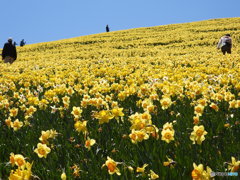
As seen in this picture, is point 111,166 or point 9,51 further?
point 9,51

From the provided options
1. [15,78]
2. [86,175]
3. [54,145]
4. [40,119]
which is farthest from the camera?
[15,78]

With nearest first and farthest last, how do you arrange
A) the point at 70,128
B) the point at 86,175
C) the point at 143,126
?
the point at 86,175 → the point at 143,126 → the point at 70,128

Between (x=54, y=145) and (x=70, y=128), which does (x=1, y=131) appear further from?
(x=54, y=145)

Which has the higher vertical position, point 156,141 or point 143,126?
point 143,126

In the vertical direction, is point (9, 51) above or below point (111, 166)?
above

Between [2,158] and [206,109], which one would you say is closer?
[2,158]

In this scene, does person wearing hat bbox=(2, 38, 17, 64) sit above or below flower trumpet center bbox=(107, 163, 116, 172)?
above

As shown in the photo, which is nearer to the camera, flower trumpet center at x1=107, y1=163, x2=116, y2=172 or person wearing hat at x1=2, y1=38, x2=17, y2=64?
flower trumpet center at x1=107, y1=163, x2=116, y2=172

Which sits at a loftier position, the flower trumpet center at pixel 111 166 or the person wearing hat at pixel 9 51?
the person wearing hat at pixel 9 51

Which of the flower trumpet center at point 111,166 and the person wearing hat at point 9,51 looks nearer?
the flower trumpet center at point 111,166

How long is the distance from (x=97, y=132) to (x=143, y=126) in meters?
1.20

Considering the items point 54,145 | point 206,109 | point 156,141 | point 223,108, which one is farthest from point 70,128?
point 223,108

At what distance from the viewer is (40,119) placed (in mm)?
4582

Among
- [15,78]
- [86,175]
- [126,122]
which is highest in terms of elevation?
[15,78]
